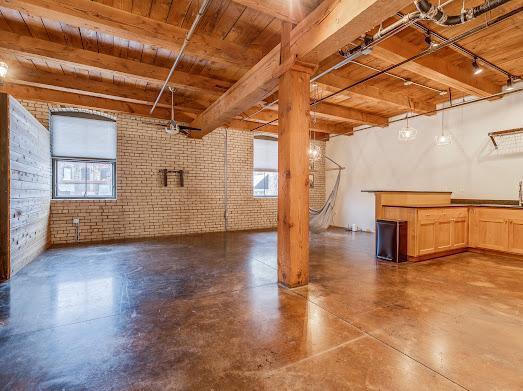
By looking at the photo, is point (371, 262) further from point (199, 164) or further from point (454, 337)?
point (199, 164)

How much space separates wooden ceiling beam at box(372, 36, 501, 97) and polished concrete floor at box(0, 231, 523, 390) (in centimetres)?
288

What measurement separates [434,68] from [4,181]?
597 cm

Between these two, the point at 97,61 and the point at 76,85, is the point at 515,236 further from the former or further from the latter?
the point at 76,85

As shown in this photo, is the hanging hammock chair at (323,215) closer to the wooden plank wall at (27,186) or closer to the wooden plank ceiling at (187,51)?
the wooden plank ceiling at (187,51)

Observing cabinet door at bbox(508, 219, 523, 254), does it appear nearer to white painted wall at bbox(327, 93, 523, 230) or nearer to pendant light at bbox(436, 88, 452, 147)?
white painted wall at bbox(327, 93, 523, 230)

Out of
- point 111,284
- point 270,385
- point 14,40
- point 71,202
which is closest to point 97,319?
point 111,284

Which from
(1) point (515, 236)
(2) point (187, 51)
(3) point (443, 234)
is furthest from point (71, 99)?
(1) point (515, 236)

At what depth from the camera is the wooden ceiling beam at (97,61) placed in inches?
131

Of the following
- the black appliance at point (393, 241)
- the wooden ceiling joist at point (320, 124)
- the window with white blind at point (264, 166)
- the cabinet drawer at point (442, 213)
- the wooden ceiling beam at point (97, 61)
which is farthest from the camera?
the window with white blind at point (264, 166)

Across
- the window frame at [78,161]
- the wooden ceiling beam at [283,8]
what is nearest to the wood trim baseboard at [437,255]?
the wooden ceiling beam at [283,8]

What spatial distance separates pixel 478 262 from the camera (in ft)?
13.7

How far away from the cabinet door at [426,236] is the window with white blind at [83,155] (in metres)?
6.20

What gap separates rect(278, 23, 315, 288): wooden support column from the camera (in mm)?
2957

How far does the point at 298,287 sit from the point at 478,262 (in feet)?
10.5
